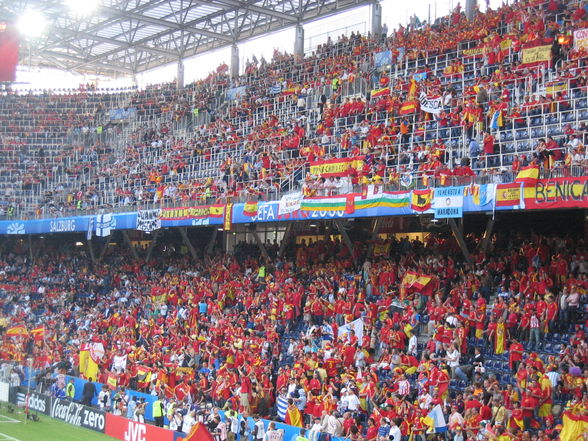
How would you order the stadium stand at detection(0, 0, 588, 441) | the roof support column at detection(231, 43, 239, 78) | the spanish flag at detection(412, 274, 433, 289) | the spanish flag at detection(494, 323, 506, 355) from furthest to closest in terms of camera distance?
1. the roof support column at detection(231, 43, 239, 78)
2. the spanish flag at detection(412, 274, 433, 289)
3. the spanish flag at detection(494, 323, 506, 355)
4. the stadium stand at detection(0, 0, 588, 441)

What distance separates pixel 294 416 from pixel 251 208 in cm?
1000

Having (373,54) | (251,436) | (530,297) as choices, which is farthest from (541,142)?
(373,54)

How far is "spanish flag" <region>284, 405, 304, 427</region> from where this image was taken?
800 inches

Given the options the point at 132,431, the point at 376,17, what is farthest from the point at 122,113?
the point at 132,431

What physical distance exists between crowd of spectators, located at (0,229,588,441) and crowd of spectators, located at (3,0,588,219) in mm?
2735

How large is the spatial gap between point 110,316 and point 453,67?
53.7 feet

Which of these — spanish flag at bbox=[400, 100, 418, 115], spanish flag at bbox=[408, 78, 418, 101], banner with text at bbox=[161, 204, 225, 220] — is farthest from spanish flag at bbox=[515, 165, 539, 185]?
banner with text at bbox=[161, 204, 225, 220]

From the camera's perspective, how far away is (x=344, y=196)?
83.0 feet

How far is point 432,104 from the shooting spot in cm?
2719

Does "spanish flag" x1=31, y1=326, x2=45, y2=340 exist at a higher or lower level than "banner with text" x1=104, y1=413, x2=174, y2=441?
higher

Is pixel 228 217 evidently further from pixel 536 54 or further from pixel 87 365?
pixel 536 54

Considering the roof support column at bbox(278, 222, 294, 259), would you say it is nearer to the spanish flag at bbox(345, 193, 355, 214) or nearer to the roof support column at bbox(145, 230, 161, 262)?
the spanish flag at bbox(345, 193, 355, 214)

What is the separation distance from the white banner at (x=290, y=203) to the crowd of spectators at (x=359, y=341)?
2298mm

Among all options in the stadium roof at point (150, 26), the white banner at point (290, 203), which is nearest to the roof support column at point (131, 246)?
the white banner at point (290, 203)
